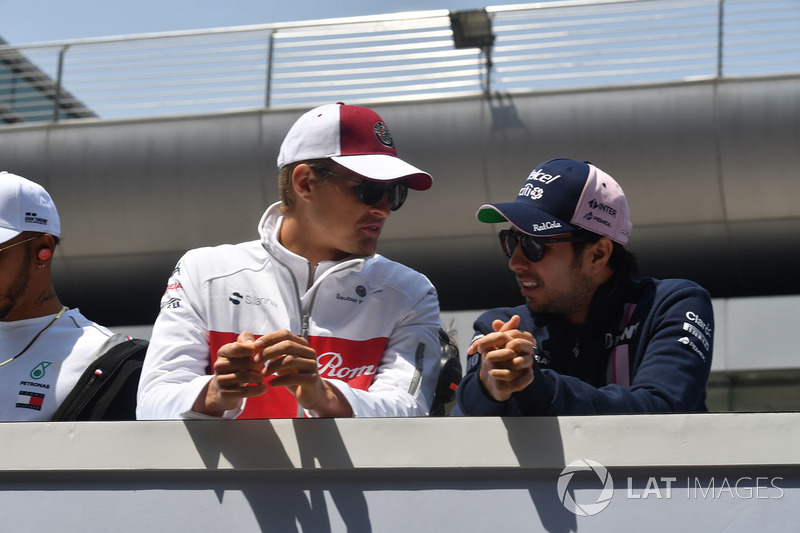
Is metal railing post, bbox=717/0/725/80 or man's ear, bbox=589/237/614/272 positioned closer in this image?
man's ear, bbox=589/237/614/272

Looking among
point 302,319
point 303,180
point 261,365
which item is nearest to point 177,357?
point 302,319

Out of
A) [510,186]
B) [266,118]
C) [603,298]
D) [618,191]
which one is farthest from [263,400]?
[266,118]

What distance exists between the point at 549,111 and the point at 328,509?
249 inches

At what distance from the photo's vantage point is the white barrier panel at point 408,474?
1.27m

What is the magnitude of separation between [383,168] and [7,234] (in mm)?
1069

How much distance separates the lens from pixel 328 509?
1378 millimetres

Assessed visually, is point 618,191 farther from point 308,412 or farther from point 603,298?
point 308,412

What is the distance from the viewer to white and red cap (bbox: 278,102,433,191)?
2.10 m

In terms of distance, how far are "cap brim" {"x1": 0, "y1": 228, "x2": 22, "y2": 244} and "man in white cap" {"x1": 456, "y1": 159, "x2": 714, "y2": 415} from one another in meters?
1.26

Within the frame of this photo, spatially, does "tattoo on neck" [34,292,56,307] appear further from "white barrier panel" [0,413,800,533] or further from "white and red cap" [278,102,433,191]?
"white barrier panel" [0,413,800,533]

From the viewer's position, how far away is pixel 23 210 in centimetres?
241

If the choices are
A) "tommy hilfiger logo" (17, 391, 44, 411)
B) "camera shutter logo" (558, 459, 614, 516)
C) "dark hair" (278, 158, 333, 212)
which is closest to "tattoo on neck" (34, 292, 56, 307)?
"tommy hilfiger logo" (17, 391, 44, 411)

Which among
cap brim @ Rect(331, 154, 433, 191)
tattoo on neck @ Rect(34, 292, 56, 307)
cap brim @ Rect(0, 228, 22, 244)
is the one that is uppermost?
cap brim @ Rect(331, 154, 433, 191)

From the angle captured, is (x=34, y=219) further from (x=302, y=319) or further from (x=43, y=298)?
(x=302, y=319)
